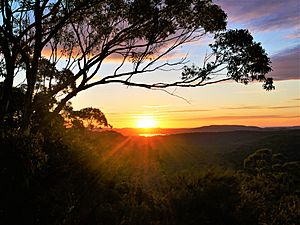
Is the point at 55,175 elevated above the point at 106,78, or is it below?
below

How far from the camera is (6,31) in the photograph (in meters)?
12.2

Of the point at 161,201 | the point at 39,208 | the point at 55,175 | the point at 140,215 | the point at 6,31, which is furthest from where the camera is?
the point at 161,201

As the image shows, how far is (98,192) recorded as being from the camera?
1290cm

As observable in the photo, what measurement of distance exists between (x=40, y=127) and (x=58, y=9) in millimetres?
3722

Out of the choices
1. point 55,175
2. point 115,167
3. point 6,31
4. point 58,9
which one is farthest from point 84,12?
point 55,175

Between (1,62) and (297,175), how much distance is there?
3180cm

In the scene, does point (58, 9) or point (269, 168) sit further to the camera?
point (269, 168)

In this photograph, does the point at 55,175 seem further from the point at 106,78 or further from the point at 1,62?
the point at 1,62

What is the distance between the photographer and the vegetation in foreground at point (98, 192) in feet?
29.4

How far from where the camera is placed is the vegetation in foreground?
8.95m

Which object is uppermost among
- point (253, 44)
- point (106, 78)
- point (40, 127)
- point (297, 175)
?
point (253, 44)

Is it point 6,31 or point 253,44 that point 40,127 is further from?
point 253,44

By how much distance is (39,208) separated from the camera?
9.10 m

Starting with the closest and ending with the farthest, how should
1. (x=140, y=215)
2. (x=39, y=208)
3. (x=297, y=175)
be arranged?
1. (x=39, y=208)
2. (x=140, y=215)
3. (x=297, y=175)
